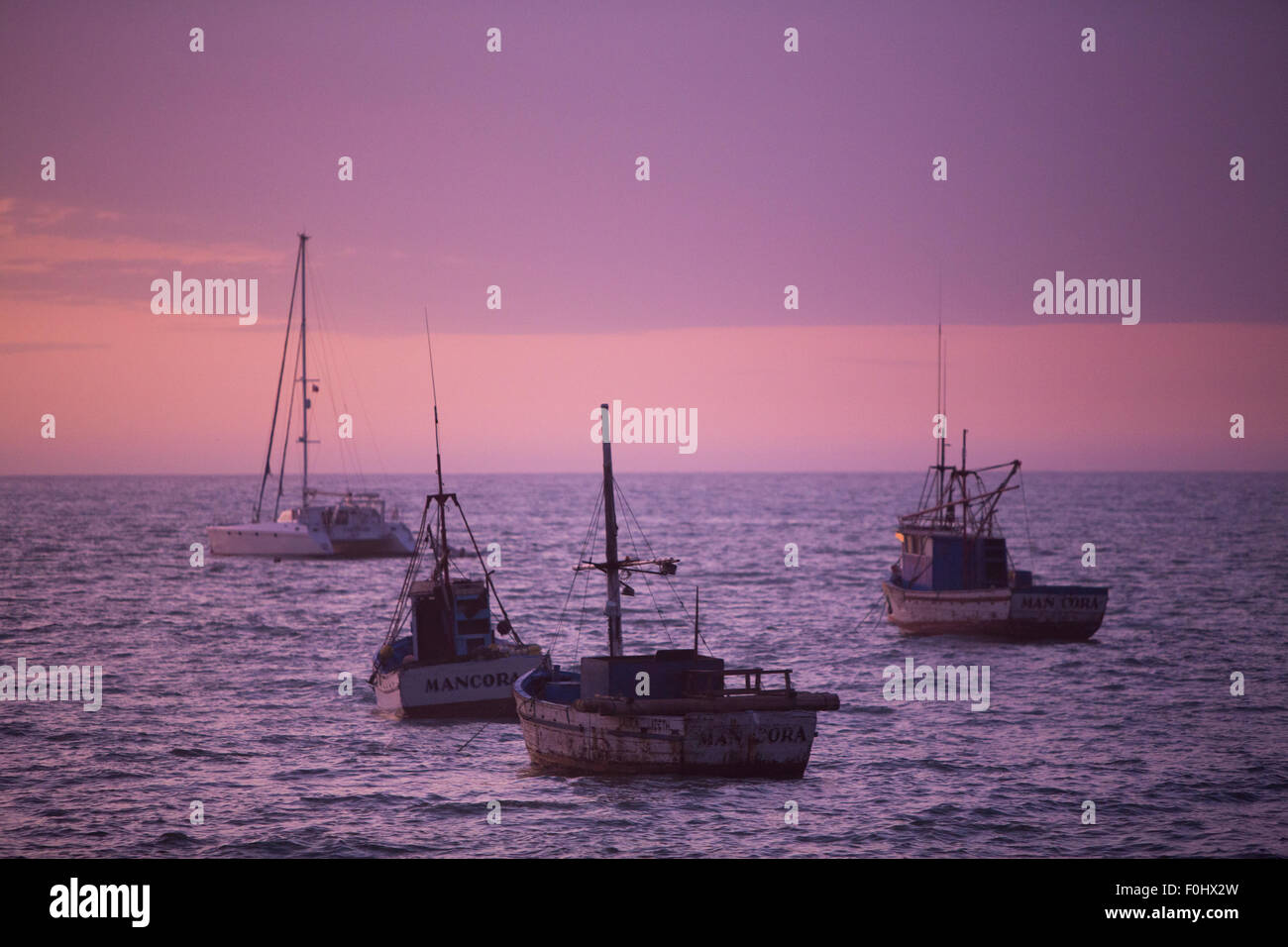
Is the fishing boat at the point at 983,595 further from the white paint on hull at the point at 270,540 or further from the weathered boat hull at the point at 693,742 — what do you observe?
the white paint on hull at the point at 270,540

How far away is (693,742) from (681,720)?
526 mm

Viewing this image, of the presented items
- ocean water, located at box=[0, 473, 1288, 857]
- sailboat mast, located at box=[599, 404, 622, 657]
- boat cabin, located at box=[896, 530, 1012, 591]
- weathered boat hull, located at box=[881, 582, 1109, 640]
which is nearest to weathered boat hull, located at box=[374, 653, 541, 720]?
ocean water, located at box=[0, 473, 1288, 857]

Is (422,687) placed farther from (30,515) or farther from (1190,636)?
(30,515)

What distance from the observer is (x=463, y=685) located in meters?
34.0

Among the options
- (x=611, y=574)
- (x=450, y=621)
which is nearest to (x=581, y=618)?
(x=450, y=621)

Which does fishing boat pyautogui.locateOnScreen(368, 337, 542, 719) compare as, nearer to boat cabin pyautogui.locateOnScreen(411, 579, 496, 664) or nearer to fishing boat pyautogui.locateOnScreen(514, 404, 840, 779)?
boat cabin pyautogui.locateOnScreen(411, 579, 496, 664)

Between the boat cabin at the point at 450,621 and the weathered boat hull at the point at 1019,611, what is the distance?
2311 cm

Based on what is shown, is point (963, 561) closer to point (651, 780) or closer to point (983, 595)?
point (983, 595)

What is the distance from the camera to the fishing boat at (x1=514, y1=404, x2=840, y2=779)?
84.3 ft

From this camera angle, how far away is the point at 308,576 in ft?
294

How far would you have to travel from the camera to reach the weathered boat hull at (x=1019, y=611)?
49.2 metres

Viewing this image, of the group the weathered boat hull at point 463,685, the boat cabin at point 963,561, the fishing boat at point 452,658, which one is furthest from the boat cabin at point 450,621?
the boat cabin at point 963,561
